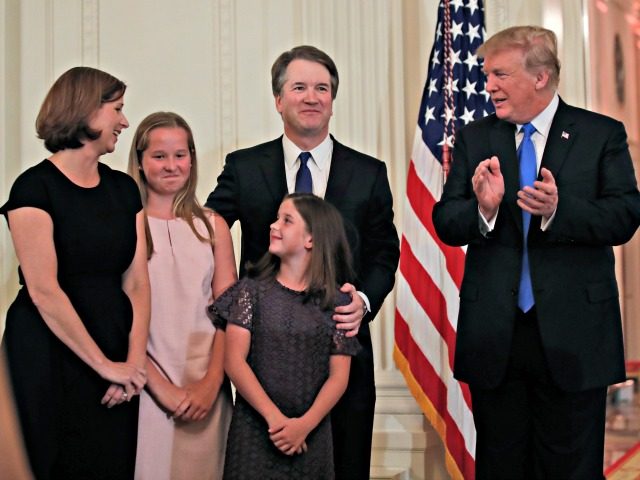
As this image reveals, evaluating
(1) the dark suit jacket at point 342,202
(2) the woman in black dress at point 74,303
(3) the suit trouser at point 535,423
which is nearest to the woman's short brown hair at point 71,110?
(2) the woman in black dress at point 74,303

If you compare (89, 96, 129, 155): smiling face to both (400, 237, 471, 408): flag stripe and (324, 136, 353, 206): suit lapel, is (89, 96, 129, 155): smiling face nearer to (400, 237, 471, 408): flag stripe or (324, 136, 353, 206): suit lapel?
(324, 136, 353, 206): suit lapel

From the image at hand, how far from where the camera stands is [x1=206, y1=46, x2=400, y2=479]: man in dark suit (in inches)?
140

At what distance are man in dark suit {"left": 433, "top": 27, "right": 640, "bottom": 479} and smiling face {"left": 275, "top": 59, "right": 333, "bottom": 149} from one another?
598 mm

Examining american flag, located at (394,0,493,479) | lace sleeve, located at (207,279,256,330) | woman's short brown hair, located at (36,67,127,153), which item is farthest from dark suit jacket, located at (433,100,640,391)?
american flag, located at (394,0,493,479)

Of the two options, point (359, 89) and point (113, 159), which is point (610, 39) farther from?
point (113, 159)

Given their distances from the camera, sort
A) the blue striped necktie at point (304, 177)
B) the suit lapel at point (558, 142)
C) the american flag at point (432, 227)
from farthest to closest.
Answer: the american flag at point (432, 227), the blue striped necktie at point (304, 177), the suit lapel at point (558, 142)

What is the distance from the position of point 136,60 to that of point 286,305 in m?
2.82

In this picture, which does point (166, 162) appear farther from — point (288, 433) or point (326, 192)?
point (288, 433)

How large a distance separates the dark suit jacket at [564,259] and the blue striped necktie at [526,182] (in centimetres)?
3

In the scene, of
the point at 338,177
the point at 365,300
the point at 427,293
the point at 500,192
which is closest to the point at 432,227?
the point at 427,293

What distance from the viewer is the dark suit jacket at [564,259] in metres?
3.20

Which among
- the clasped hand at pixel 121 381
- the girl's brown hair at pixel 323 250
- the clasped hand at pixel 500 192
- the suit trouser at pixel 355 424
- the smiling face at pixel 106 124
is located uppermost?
the smiling face at pixel 106 124

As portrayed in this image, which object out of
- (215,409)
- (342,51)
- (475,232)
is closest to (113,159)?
(342,51)

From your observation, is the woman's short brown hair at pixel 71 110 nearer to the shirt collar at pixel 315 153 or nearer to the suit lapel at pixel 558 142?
the shirt collar at pixel 315 153
